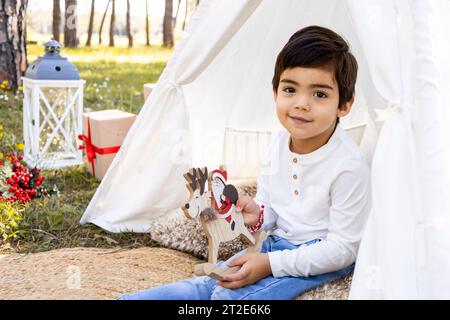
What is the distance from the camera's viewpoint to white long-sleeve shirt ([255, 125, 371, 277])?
178cm

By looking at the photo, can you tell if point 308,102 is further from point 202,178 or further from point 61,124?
point 61,124

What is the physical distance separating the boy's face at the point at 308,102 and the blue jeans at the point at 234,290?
0.35 metres

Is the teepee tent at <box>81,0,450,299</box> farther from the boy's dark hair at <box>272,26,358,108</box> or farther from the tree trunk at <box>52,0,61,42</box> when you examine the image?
the tree trunk at <box>52,0,61,42</box>

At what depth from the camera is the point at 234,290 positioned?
1.76 metres

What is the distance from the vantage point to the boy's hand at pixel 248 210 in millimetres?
1938

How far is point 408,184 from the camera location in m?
1.63

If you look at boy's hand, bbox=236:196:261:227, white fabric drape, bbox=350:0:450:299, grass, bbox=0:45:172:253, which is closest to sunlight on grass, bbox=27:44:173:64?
grass, bbox=0:45:172:253

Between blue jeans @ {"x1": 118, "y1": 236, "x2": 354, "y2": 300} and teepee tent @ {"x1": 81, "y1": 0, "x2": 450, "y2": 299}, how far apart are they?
26 cm

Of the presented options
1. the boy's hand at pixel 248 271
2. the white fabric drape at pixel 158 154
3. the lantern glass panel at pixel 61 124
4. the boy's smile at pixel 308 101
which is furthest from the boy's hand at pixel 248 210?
the lantern glass panel at pixel 61 124

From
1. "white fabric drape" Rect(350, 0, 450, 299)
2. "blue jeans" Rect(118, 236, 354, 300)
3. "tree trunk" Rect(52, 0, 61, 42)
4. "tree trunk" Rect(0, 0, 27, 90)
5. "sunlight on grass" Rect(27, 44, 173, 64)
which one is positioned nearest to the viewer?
"white fabric drape" Rect(350, 0, 450, 299)

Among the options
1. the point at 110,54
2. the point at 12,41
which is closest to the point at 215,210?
the point at 12,41

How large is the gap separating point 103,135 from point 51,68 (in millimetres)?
587
